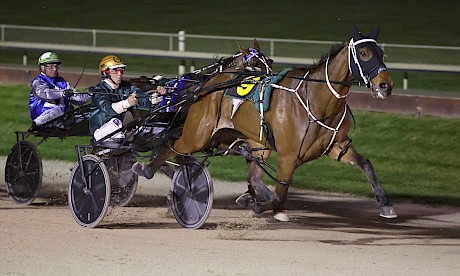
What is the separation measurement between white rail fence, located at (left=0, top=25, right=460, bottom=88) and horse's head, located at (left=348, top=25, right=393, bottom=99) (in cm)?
605

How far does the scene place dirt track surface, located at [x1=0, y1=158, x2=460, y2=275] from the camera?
7.98 metres

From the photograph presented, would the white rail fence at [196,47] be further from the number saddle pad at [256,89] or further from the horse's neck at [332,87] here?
the horse's neck at [332,87]

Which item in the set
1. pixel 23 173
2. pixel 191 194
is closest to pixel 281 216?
pixel 191 194

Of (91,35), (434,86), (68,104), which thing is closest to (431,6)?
(434,86)

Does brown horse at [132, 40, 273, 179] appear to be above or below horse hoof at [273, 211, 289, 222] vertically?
above

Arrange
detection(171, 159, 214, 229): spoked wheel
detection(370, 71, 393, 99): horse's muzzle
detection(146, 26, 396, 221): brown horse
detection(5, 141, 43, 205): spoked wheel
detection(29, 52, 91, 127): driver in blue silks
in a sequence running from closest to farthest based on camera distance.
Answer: detection(370, 71, 393, 99): horse's muzzle → detection(146, 26, 396, 221): brown horse → detection(171, 159, 214, 229): spoked wheel → detection(29, 52, 91, 127): driver in blue silks → detection(5, 141, 43, 205): spoked wheel

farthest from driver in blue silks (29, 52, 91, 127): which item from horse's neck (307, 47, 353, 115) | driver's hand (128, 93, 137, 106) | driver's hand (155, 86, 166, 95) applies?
horse's neck (307, 47, 353, 115)

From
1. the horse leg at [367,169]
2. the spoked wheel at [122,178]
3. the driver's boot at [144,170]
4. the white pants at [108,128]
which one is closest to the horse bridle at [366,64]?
the horse leg at [367,169]

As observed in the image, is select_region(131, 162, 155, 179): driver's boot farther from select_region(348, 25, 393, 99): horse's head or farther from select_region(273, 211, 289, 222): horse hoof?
select_region(348, 25, 393, 99): horse's head

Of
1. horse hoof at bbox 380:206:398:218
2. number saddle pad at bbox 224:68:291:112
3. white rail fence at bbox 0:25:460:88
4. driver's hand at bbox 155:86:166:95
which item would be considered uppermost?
number saddle pad at bbox 224:68:291:112

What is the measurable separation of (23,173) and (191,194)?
209 centimetres

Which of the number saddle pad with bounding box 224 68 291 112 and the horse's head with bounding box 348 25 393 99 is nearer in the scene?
the horse's head with bounding box 348 25 393 99

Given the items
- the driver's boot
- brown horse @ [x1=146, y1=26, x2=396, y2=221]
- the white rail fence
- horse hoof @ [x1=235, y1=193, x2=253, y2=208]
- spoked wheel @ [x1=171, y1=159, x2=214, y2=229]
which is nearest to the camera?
brown horse @ [x1=146, y1=26, x2=396, y2=221]

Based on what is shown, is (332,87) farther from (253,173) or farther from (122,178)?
(122,178)
